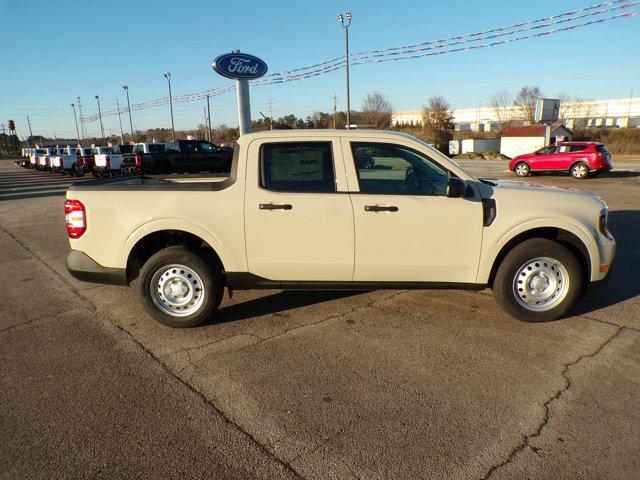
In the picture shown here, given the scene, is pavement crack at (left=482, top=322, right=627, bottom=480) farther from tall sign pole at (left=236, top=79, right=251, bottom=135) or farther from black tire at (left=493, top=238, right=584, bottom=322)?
tall sign pole at (left=236, top=79, right=251, bottom=135)

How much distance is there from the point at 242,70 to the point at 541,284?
1217 centimetres

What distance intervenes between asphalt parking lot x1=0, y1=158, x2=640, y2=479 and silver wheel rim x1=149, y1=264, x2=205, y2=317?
243 millimetres

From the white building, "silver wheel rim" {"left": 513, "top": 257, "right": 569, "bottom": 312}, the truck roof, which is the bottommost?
"silver wheel rim" {"left": 513, "top": 257, "right": 569, "bottom": 312}

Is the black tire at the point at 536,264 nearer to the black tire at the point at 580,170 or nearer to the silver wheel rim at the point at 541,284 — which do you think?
the silver wheel rim at the point at 541,284

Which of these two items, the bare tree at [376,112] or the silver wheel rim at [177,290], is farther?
the bare tree at [376,112]

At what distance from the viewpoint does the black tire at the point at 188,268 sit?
4.07 meters

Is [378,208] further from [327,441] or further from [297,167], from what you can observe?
[327,441]

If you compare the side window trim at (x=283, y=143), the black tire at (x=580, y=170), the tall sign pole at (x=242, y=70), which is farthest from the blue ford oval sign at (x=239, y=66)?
the black tire at (x=580, y=170)

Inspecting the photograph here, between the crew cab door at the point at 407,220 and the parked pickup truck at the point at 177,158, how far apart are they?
17.9 m

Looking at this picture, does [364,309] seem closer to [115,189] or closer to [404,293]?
[404,293]

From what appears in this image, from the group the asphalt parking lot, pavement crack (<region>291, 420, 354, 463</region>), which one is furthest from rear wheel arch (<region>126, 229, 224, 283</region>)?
pavement crack (<region>291, 420, 354, 463</region>)

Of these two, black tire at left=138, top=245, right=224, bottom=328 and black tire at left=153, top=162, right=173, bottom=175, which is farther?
black tire at left=153, top=162, right=173, bottom=175

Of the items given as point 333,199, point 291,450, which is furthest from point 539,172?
point 291,450

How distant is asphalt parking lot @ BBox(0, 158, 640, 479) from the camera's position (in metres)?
2.46
